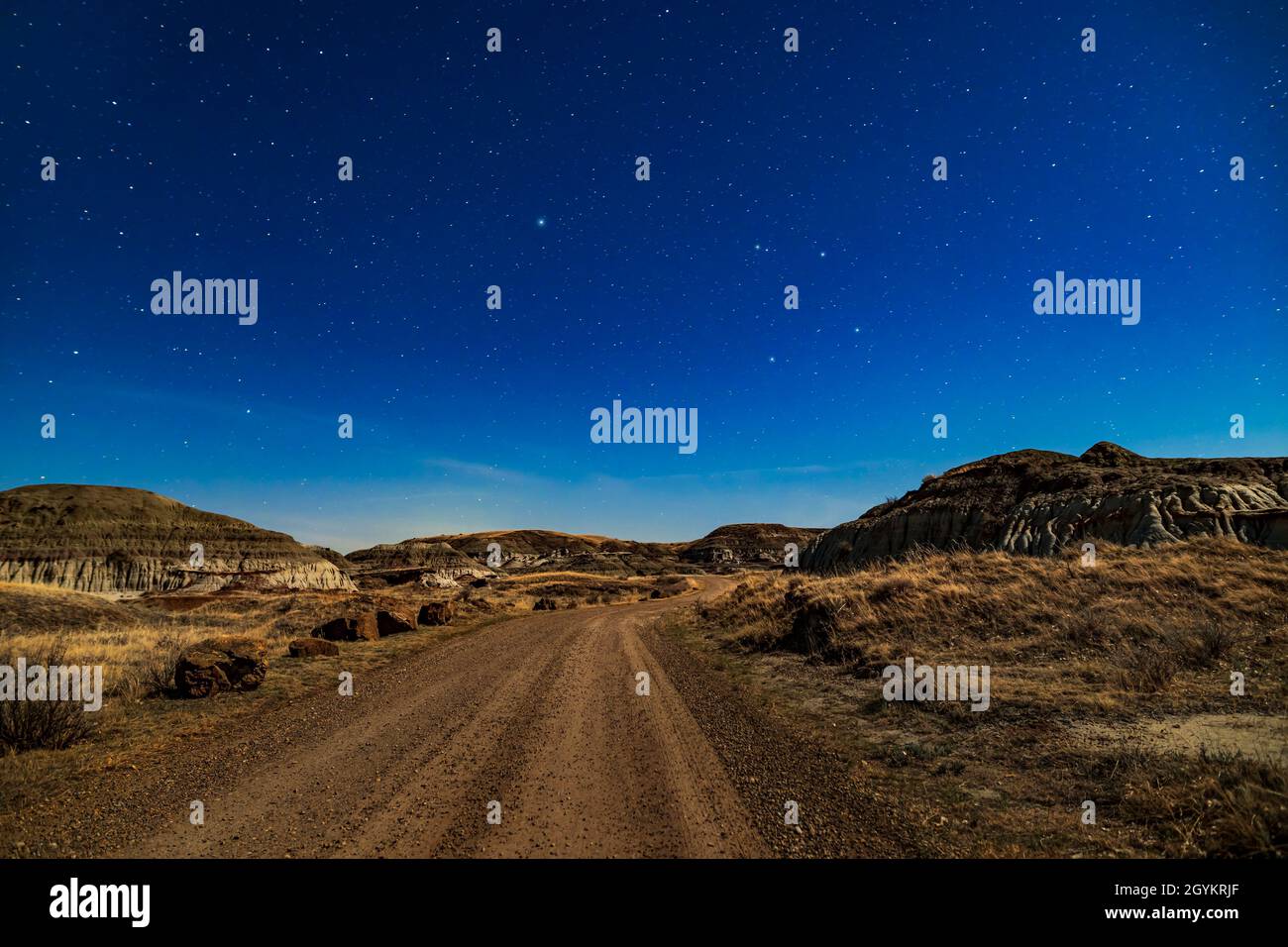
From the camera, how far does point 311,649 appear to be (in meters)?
15.3

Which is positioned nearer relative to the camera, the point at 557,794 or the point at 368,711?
the point at 557,794

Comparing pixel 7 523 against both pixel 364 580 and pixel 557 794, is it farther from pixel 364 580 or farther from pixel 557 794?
pixel 557 794

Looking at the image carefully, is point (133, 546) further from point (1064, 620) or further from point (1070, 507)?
point (1070, 507)

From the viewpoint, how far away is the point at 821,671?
12094mm

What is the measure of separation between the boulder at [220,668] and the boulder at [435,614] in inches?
481

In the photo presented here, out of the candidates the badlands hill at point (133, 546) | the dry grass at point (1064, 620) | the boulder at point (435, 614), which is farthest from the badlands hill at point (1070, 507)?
the badlands hill at point (133, 546)

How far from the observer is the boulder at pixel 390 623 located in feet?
67.4

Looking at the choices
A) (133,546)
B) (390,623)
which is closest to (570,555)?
(133,546)

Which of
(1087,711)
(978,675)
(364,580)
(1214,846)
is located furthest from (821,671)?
(364,580)

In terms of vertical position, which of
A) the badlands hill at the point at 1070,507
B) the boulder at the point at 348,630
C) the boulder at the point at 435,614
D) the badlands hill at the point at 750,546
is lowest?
the badlands hill at the point at 750,546

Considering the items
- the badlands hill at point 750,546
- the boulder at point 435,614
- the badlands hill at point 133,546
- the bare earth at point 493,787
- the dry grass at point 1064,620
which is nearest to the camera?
the bare earth at point 493,787

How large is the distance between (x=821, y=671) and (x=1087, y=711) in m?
5.22

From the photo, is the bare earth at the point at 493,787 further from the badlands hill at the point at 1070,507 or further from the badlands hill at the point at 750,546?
the badlands hill at the point at 750,546

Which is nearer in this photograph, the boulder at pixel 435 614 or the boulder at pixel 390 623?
the boulder at pixel 390 623
